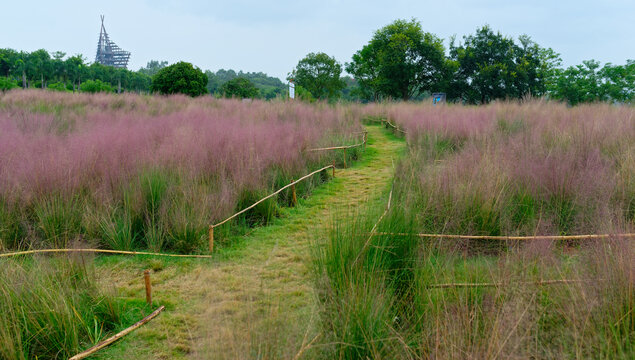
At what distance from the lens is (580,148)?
4.48 metres

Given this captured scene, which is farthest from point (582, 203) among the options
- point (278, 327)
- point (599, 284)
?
point (278, 327)

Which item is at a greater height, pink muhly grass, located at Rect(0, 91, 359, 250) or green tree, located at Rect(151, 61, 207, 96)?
green tree, located at Rect(151, 61, 207, 96)

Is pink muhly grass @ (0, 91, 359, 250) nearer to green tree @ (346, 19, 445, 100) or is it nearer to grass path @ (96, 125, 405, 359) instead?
grass path @ (96, 125, 405, 359)

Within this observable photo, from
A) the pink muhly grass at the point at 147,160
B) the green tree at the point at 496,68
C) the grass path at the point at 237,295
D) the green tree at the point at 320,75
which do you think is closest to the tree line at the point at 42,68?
the green tree at the point at 320,75

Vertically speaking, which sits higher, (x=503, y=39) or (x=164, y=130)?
(x=503, y=39)

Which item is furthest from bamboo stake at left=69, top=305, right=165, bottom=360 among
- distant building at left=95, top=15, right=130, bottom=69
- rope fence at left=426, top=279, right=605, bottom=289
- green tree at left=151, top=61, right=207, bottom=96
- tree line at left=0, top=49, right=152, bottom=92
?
distant building at left=95, top=15, right=130, bottom=69

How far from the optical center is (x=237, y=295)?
2340 millimetres

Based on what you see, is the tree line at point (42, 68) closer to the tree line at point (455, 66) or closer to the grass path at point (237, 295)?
the tree line at point (455, 66)

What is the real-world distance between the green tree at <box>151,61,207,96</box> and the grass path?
14.8 metres

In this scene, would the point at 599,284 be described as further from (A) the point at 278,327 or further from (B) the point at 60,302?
(B) the point at 60,302

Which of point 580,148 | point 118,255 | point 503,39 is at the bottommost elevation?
point 118,255

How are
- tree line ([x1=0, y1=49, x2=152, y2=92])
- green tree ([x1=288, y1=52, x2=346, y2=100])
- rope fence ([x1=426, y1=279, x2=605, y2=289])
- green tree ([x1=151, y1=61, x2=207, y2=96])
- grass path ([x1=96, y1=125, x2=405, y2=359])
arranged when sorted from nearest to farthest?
grass path ([x1=96, y1=125, x2=405, y2=359]) → rope fence ([x1=426, y1=279, x2=605, y2=289]) → green tree ([x1=151, y1=61, x2=207, y2=96]) → tree line ([x1=0, y1=49, x2=152, y2=92]) → green tree ([x1=288, y1=52, x2=346, y2=100])

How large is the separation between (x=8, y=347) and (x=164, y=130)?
4.84 m

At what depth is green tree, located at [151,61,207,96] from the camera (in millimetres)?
17531
